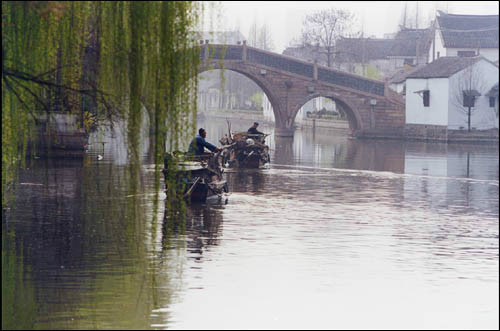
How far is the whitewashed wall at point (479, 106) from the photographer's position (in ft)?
187

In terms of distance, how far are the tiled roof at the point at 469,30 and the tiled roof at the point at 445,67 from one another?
14.0m

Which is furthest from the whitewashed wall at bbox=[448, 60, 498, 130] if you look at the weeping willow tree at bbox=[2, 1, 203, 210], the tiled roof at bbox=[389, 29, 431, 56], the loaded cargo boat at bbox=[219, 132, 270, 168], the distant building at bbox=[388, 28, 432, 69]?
the weeping willow tree at bbox=[2, 1, 203, 210]

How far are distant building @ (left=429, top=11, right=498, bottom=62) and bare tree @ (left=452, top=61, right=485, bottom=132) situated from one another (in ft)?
52.6

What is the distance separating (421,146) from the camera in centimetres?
5244

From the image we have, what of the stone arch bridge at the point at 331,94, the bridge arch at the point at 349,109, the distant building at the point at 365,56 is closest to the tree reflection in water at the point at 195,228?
→ the stone arch bridge at the point at 331,94

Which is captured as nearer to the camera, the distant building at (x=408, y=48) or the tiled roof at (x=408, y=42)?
the distant building at (x=408, y=48)

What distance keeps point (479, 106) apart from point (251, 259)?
46680 mm

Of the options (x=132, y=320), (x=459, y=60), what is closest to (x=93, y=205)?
(x=132, y=320)

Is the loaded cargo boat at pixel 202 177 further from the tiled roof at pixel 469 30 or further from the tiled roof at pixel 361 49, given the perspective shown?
the tiled roof at pixel 361 49

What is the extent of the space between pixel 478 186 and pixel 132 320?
2018 cm

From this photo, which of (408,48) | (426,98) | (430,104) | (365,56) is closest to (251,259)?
(430,104)

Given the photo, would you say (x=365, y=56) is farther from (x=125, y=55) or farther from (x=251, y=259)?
(x=125, y=55)

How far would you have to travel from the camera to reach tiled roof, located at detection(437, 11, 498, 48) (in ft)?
245

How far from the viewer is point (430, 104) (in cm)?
5866
